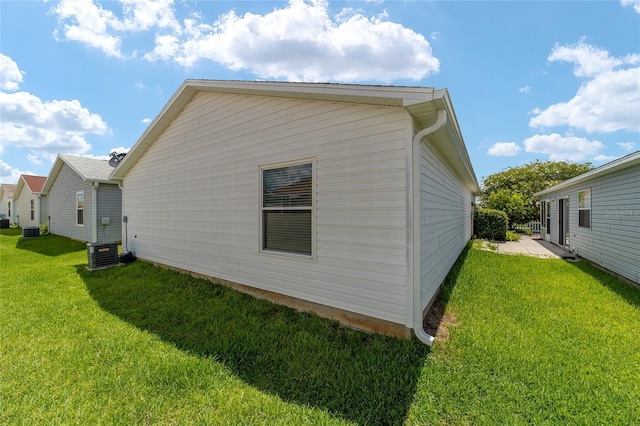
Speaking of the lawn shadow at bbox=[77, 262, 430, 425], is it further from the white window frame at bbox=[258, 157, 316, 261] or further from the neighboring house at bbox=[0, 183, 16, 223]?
the neighboring house at bbox=[0, 183, 16, 223]

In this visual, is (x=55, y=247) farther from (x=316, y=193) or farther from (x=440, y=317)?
(x=440, y=317)

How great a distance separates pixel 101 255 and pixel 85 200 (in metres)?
6.20

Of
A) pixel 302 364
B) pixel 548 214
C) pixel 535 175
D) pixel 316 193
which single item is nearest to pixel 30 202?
pixel 316 193

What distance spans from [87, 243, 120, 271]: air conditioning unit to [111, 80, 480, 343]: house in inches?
105

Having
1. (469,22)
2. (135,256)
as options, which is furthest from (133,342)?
(469,22)

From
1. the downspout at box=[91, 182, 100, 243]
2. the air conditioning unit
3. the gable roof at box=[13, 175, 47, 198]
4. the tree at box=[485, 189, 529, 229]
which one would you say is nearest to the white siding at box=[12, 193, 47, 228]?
the gable roof at box=[13, 175, 47, 198]

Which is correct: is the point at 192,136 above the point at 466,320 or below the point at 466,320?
above

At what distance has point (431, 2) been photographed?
4980 millimetres

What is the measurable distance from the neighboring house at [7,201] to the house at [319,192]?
34.2 meters

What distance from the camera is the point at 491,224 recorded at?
14.8 m

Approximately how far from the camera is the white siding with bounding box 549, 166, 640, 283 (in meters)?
5.77

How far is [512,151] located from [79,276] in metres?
37.0

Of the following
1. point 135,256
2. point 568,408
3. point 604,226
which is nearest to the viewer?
point 568,408

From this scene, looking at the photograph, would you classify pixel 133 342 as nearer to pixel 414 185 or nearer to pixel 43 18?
pixel 414 185
